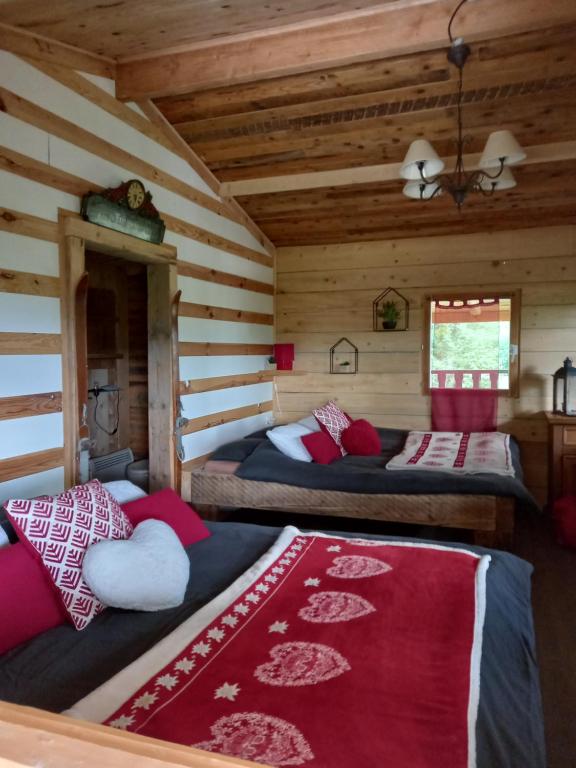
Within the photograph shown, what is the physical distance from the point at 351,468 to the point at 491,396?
1.87 meters

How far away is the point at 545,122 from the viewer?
3.59 meters

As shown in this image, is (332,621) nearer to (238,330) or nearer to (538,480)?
(238,330)

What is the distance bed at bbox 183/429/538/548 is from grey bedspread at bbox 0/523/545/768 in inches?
48.4

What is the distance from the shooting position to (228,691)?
4.66 ft

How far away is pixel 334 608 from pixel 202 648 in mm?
458

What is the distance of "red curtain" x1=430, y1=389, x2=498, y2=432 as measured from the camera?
513 cm

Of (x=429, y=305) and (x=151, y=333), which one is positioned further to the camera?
(x=429, y=305)

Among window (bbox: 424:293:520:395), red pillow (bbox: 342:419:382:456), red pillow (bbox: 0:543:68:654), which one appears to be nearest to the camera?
red pillow (bbox: 0:543:68:654)

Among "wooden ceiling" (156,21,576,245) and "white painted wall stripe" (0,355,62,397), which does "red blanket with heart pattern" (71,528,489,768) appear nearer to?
"white painted wall stripe" (0,355,62,397)

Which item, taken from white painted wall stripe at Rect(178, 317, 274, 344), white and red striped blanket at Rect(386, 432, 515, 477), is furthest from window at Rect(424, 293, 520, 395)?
white painted wall stripe at Rect(178, 317, 274, 344)

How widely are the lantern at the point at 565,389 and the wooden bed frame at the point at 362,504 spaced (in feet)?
5.43

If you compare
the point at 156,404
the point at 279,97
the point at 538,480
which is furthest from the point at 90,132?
the point at 538,480

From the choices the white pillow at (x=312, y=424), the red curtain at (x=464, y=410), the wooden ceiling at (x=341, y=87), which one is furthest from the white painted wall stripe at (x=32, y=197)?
the red curtain at (x=464, y=410)

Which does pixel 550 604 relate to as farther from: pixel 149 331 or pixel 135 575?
pixel 149 331
